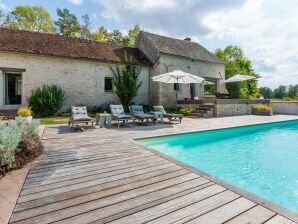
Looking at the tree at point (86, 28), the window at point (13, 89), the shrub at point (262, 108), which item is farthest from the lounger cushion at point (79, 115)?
the tree at point (86, 28)

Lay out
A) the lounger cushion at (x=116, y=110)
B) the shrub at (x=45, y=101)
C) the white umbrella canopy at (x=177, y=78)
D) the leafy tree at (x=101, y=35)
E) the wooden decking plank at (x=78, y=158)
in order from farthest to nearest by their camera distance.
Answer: the leafy tree at (x=101, y=35) → the shrub at (x=45, y=101) → the white umbrella canopy at (x=177, y=78) → the lounger cushion at (x=116, y=110) → the wooden decking plank at (x=78, y=158)

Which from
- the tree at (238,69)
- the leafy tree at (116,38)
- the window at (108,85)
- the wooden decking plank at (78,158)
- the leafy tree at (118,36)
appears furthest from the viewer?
the leafy tree at (116,38)

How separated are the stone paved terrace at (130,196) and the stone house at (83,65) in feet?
37.1

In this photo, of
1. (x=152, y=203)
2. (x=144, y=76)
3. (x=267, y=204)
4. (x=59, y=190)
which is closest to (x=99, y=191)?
(x=59, y=190)

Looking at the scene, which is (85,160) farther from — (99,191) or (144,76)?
(144,76)

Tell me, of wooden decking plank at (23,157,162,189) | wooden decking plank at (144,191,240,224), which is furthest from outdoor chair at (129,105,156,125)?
wooden decking plank at (144,191,240,224)

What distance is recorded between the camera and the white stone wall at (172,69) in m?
18.4

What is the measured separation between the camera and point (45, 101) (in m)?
12.8

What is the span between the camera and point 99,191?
3.06m

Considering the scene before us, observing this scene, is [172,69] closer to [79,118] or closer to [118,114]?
[118,114]

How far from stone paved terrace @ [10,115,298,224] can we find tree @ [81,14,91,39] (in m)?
34.5

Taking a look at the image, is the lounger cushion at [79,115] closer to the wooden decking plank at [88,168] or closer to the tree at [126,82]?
the wooden decking plank at [88,168]

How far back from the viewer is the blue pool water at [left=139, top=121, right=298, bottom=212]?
4.53 meters

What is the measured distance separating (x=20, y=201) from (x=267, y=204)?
133 inches
